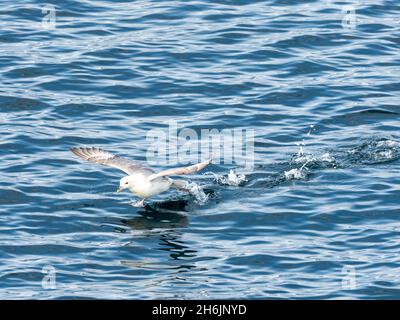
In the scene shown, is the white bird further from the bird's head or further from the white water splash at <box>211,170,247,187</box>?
the white water splash at <box>211,170,247,187</box>

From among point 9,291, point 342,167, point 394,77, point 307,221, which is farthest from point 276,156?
point 9,291

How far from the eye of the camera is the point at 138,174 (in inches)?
729

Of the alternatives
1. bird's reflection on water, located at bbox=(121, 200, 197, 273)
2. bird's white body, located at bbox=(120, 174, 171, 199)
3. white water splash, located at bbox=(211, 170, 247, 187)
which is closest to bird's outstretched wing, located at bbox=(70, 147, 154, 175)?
bird's white body, located at bbox=(120, 174, 171, 199)

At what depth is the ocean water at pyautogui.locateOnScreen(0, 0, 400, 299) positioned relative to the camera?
53.3 ft

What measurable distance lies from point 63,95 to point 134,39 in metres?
3.45

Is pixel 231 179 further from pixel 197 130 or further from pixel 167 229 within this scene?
pixel 197 130

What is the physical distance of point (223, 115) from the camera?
22.1m

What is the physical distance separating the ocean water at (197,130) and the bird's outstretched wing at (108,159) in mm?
475

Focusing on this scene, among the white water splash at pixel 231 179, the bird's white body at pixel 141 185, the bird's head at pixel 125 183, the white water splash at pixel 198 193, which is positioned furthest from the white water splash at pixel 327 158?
the bird's head at pixel 125 183

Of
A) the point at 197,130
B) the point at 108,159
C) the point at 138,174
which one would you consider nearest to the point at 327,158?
the point at 197,130

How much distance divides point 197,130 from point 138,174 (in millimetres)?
3205

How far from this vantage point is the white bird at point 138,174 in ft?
60.1

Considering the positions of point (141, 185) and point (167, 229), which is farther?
point (141, 185)

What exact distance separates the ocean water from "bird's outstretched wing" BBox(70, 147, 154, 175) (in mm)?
475
